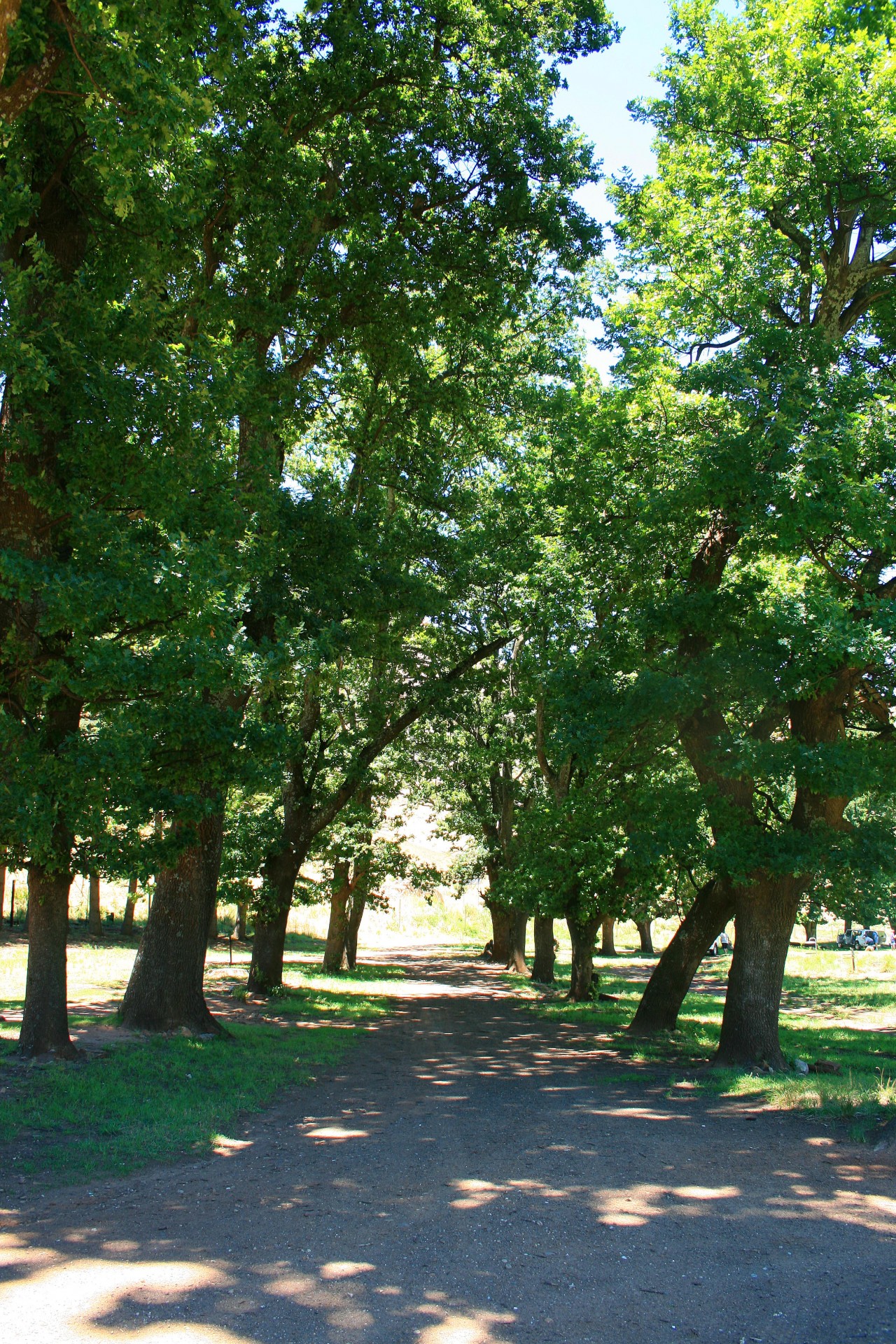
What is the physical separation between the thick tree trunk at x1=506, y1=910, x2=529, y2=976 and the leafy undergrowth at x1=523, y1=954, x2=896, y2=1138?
1522 mm

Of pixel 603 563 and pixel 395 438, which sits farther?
pixel 395 438

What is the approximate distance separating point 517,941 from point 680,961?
50.9 ft

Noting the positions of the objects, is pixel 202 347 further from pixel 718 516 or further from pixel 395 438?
pixel 395 438

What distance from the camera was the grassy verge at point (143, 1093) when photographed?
23.2 feet

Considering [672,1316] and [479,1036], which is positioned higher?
[672,1316]

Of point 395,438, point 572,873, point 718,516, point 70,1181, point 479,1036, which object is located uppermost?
point 395,438

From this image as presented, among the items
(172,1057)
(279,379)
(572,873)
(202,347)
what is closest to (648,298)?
(279,379)

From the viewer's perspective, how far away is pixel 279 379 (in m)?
→ 11.5

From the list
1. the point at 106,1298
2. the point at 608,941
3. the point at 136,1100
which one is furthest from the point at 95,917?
the point at 106,1298

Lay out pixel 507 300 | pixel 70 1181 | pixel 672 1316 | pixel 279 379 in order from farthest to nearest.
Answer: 1. pixel 507 300
2. pixel 279 379
3. pixel 70 1181
4. pixel 672 1316

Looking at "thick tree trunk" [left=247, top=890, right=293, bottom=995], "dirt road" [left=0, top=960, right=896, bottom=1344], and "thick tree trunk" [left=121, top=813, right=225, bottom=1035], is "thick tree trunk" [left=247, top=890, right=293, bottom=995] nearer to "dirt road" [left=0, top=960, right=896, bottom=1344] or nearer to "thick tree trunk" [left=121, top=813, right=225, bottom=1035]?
"thick tree trunk" [left=121, top=813, right=225, bottom=1035]

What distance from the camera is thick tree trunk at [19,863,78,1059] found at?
30.9 feet

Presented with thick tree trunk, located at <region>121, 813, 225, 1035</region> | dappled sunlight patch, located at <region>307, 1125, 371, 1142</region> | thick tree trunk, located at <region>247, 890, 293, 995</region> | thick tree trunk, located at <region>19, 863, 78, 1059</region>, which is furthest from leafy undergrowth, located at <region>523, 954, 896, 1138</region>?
thick tree trunk, located at <region>19, 863, 78, 1059</region>

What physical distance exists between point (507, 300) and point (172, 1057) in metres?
12.0
